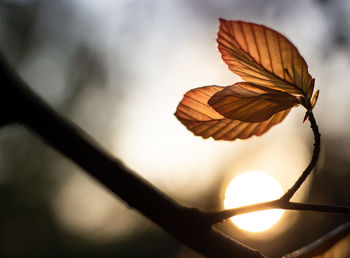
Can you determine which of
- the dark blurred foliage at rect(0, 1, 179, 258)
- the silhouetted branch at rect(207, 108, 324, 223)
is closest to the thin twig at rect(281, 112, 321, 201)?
the silhouetted branch at rect(207, 108, 324, 223)

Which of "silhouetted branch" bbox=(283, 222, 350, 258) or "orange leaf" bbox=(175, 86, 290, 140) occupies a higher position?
"orange leaf" bbox=(175, 86, 290, 140)

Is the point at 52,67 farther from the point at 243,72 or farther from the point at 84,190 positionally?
the point at 243,72

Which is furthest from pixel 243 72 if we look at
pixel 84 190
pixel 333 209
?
pixel 84 190

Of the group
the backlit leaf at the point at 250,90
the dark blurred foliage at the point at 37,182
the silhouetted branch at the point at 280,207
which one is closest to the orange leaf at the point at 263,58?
the backlit leaf at the point at 250,90

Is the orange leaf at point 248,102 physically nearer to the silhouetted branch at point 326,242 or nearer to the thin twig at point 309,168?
the thin twig at point 309,168

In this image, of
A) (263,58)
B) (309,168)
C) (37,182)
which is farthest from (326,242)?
(37,182)

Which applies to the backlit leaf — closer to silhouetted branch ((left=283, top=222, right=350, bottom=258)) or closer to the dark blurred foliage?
silhouetted branch ((left=283, top=222, right=350, bottom=258))
